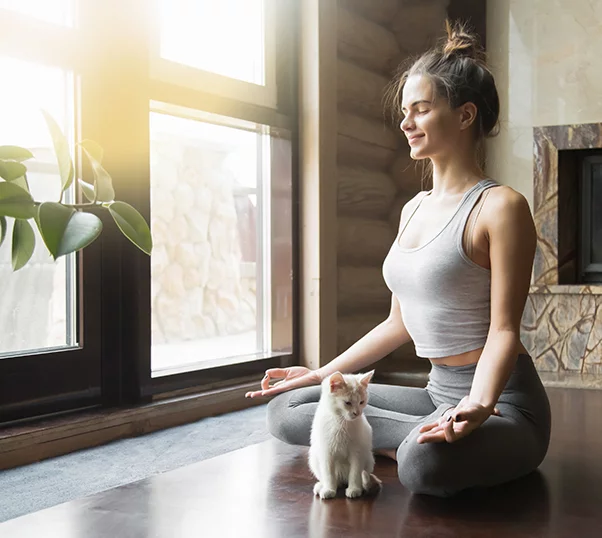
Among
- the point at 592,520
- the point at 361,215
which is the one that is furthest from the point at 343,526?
the point at 361,215

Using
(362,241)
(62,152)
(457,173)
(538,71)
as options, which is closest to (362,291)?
(362,241)

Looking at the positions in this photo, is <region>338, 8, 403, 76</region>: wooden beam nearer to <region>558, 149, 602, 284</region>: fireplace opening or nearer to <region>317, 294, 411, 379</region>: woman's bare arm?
<region>558, 149, 602, 284</region>: fireplace opening

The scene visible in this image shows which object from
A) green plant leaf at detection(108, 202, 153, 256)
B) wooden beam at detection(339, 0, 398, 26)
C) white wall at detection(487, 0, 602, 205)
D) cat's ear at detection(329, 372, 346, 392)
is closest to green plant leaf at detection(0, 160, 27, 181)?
green plant leaf at detection(108, 202, 153, 256)

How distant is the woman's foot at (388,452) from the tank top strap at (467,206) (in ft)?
2.14

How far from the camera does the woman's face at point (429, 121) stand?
74.2 inches

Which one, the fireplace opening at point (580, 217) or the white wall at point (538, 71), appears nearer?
the white wall at point (538, 71)

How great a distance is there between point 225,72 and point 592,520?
2.51 metres

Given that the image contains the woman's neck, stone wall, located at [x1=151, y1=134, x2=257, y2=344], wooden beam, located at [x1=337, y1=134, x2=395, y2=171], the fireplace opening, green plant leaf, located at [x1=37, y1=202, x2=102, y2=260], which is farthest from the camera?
the fireplace opening

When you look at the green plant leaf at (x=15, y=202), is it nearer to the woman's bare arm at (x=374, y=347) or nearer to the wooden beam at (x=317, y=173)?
the woman's bare arm at (x=374, y=347)

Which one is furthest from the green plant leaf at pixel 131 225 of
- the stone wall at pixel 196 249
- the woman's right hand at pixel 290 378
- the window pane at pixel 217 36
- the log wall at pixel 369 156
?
the log wall at pixel 369 156

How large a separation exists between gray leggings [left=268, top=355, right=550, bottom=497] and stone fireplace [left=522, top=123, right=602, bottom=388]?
212 cm

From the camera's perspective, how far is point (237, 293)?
3518mm

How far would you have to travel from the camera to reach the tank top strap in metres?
1.83

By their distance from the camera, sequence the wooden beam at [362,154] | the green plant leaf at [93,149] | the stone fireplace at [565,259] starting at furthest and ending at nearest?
the stone fireplace at [565,259]
the wooden beam at [362,154]
the green plant leaf at [93,149]
